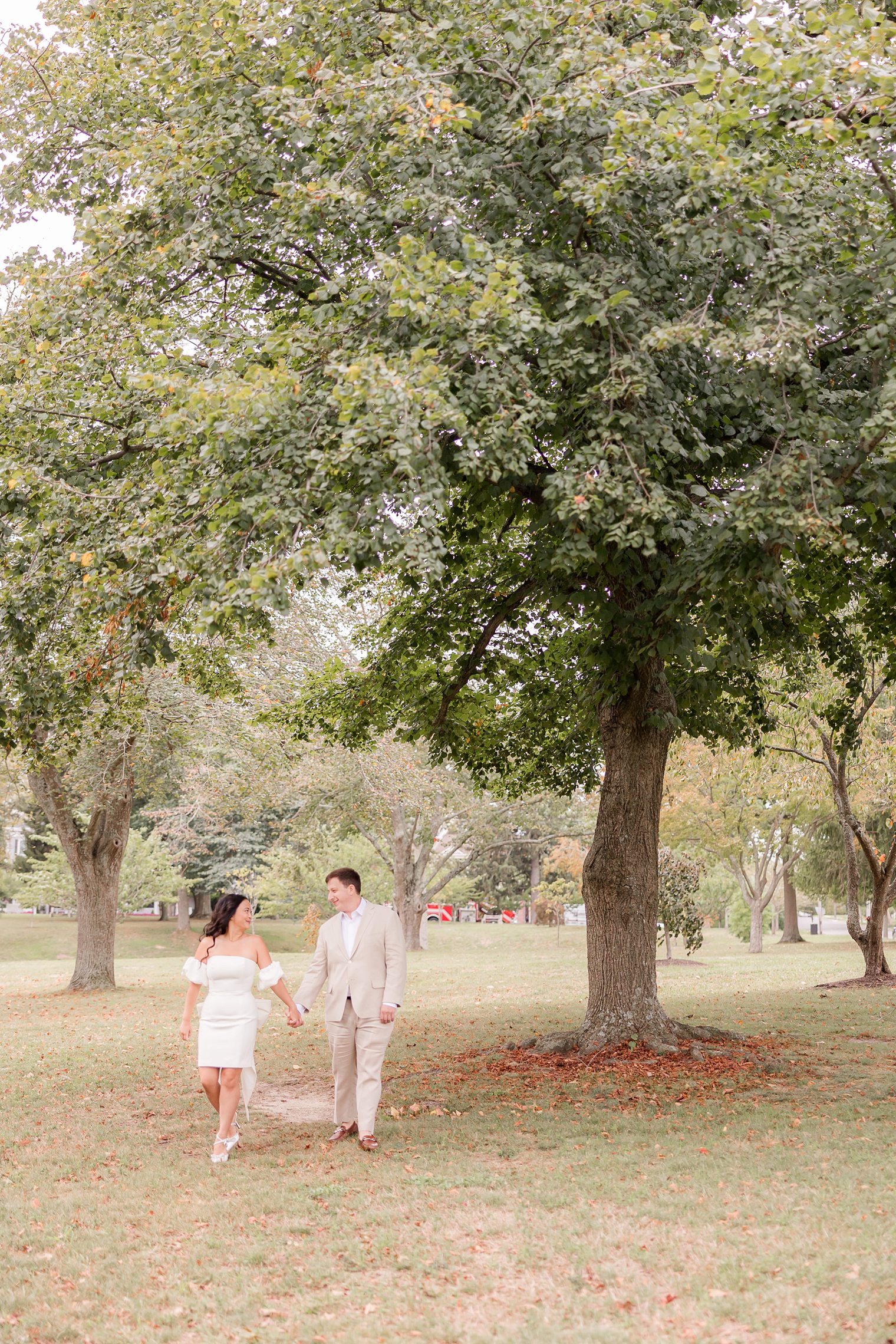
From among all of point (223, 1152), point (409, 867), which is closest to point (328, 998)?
point (223, 1152)

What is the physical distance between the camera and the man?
764cm

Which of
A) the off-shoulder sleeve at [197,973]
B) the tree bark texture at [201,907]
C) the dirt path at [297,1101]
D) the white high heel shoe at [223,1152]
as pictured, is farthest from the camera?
the tree bark texture at [201,907]

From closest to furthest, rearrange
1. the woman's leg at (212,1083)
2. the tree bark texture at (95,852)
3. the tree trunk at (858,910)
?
the woman's leg at (212,1083), the tree trunk at (858,910), the tree bark texture at (95,852)

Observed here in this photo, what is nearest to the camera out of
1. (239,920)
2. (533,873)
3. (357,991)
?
(239,920)

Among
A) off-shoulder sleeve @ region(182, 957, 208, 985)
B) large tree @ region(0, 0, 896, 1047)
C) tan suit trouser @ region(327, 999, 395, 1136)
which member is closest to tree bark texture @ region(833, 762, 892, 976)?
large tree @ region(0, 0, 896, 1047)

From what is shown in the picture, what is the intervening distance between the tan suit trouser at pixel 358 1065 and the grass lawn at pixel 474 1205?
0.87ft

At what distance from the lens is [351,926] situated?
7996 mm

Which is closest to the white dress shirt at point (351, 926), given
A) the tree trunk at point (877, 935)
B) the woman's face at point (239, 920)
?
the woman's face at point (239, 920)

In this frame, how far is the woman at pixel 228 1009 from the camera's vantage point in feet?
24.3

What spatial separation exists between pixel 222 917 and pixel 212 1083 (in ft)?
3.63

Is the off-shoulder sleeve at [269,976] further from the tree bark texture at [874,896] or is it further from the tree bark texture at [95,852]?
the tree bark texture at [95,852]

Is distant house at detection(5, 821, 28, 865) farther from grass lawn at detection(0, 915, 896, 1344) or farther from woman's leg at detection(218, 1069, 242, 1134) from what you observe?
woman's leg at detection(218, 1069, 242, 1134)

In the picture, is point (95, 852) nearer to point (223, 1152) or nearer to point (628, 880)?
point (628, 880)

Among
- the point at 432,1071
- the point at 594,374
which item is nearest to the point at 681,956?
the point at 432,1071
